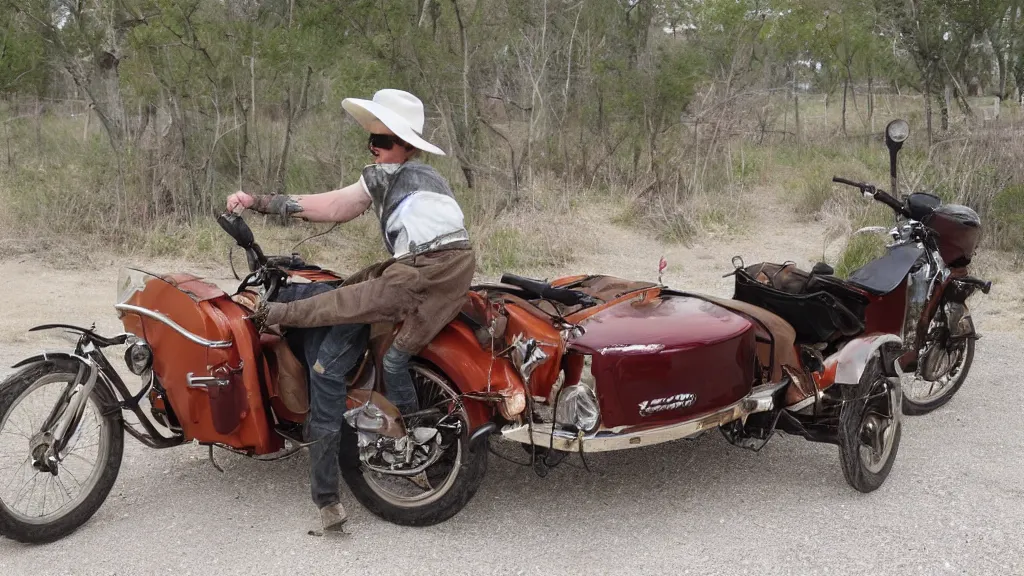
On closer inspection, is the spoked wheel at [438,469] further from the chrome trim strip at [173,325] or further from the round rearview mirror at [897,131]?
the round rearview mirror at [897,131]

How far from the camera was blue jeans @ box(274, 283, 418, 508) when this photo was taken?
341 centimetres

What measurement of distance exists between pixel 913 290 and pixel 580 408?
2.36m

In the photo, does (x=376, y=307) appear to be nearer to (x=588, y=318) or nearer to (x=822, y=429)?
(x=588, y=318)

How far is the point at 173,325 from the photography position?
3.42 meters

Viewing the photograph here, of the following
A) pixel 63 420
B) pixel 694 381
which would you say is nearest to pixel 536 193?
pixel 694 381

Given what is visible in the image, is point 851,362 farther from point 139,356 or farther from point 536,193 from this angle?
point 536,193

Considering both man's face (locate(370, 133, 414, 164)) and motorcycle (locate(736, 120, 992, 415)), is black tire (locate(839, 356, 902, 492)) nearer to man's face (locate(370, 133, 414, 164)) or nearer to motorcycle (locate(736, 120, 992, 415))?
motorcycle (locate(736, 120, 992, 415))

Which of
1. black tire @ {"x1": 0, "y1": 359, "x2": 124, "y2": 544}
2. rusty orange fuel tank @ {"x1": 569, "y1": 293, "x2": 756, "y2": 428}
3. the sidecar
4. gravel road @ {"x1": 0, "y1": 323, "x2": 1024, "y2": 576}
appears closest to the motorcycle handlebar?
the sidecar

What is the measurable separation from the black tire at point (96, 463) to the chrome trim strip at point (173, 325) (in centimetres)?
28

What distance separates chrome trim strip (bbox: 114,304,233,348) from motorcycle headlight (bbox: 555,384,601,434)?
1.23m

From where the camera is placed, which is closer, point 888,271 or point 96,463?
point 96,463

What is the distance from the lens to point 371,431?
11.3 feet

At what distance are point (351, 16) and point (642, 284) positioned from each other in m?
7.82

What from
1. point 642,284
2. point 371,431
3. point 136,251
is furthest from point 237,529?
point 136,251
